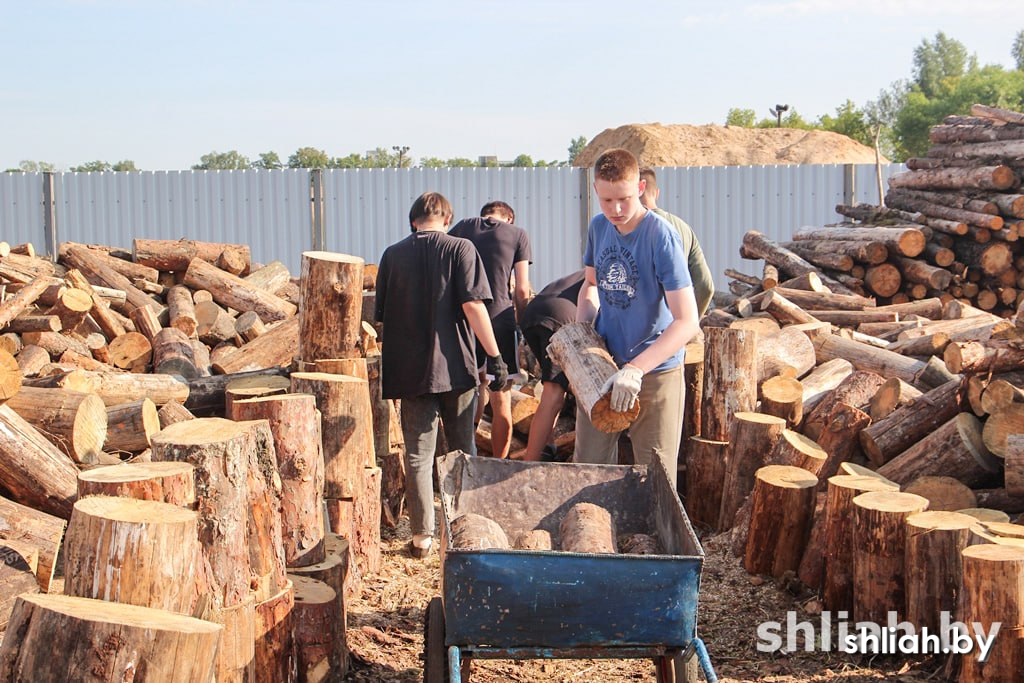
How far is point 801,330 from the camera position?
324 inches

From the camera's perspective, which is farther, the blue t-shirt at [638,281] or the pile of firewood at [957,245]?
the pile of firewood at [957,245]

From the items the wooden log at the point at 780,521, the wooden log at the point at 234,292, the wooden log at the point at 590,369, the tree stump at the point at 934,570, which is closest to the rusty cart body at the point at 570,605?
the wooden log at the point at 590,369

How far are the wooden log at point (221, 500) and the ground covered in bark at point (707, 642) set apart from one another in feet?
3.41

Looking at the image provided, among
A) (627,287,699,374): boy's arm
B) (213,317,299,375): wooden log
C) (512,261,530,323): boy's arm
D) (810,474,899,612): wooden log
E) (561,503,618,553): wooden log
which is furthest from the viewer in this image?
(213,317,299,375): wooden log

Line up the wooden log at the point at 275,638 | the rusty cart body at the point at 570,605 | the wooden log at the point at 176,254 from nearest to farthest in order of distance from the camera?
the rusty cart body at the point at 570,605 < the wooden log at the point at 275,638 < the wooden log at the point at 176,254

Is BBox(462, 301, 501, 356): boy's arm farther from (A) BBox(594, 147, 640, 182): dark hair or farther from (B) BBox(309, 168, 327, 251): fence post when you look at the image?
(B) BBox(309, 168, 327, 251): fence post

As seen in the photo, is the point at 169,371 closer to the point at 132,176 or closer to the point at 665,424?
the point at 665,424

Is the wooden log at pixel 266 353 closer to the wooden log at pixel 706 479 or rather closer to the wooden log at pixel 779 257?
the wooden log at pixel 706 479

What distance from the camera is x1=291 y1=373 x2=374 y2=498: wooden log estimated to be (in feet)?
17.1

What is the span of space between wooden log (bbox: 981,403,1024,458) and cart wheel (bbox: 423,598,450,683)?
3.48 m

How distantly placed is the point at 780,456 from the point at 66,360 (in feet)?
17.2

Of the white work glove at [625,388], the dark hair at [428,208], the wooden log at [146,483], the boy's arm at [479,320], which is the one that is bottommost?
the wooden log at [146,483]

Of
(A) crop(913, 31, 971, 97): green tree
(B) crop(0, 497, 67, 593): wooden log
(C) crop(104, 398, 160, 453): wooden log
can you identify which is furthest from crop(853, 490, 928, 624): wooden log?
(A) crop(913, 31, 971, 97): green tree

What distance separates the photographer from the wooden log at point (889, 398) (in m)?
6.50
